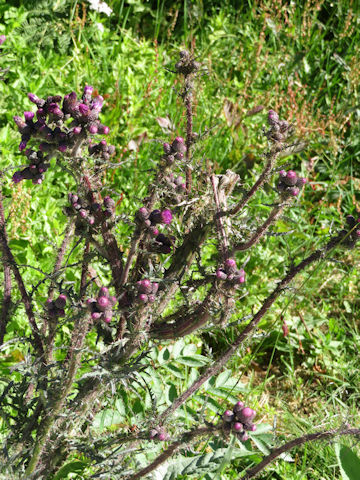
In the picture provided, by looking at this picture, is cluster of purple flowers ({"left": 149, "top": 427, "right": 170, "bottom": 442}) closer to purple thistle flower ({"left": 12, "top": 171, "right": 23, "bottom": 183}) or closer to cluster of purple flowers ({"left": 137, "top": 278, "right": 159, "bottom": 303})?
cluster of purple flowers ({"left": 137, "top": 278, "right": 159, "bottom": 303})

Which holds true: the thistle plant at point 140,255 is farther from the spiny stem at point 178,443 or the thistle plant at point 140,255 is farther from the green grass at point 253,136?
the green grass at point 253,136

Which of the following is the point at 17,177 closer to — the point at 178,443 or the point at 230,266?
the point at 230,266

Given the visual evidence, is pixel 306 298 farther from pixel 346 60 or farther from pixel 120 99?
pixel 346 60

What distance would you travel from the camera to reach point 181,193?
56.5 inches

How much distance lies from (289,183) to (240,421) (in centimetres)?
59

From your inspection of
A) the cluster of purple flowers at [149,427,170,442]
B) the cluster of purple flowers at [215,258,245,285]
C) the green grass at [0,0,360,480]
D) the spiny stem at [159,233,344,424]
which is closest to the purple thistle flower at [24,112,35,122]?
the cluster of purple flowers at [215,258,245,285]

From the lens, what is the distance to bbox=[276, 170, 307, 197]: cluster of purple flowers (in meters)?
1.35

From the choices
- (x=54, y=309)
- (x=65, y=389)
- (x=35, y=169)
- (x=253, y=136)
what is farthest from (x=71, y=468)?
(x=253, y=136)

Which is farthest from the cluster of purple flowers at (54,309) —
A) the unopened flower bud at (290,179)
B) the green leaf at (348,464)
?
the green leaf at (348,464)

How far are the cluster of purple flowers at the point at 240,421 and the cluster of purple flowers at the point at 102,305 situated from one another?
422 millimetres

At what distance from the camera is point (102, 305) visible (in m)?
1.18

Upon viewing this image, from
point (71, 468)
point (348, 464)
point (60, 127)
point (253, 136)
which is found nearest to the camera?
point (60, 127)

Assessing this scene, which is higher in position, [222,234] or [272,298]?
[222,234]

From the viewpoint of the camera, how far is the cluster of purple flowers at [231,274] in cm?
124
